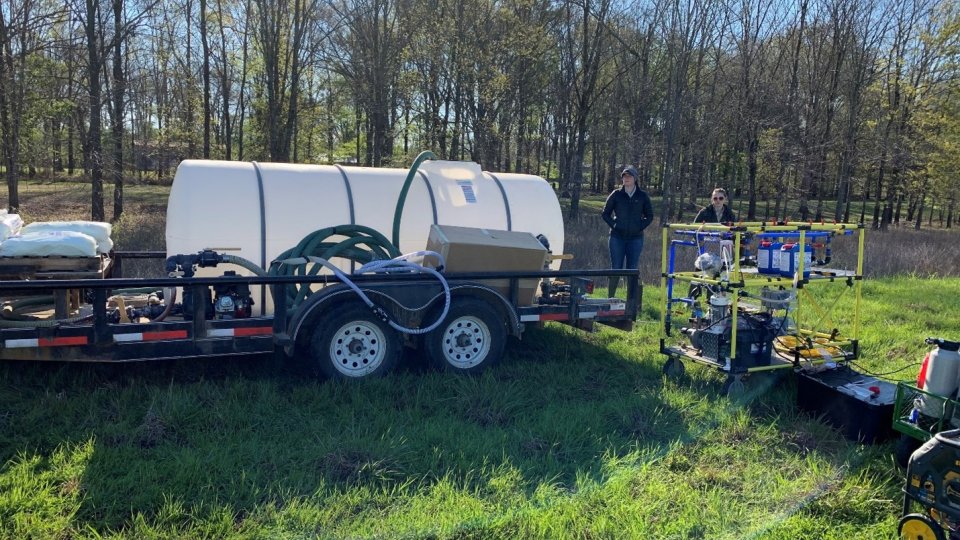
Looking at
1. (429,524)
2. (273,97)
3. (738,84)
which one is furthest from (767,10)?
(429,524)

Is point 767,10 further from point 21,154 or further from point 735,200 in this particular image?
point 21,154

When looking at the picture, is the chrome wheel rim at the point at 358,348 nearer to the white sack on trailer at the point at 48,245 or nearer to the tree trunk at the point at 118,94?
the white sack on trailer at the point at 48,245

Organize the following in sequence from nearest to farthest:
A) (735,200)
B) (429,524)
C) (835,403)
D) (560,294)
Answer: (429,524) → (835,403) → (560,294) → (735,200)

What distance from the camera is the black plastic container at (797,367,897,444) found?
4.70 meters

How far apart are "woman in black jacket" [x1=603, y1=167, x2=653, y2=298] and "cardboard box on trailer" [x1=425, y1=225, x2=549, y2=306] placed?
2637mm

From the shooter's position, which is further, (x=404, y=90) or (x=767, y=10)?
(x=767, y=10)

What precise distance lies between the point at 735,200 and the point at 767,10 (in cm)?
1952

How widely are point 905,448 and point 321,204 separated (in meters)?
5.12

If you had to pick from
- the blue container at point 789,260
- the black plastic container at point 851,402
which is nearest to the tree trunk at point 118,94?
the blue container at point 789,260

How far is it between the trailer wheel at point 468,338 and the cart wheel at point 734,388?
76.1 inches

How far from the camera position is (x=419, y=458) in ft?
13.6

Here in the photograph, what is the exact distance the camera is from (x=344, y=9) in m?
23.4

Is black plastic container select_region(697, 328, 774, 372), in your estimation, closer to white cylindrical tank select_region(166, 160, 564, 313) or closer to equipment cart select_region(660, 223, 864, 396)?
equipment cart select_region(660, 223, 864, 396)

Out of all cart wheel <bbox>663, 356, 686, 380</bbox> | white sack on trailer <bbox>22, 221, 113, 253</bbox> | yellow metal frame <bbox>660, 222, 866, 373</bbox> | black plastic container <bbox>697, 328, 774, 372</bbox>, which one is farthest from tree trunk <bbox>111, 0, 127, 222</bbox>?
black plastic container <bbox>697, 328, 774, 372</bbox>
